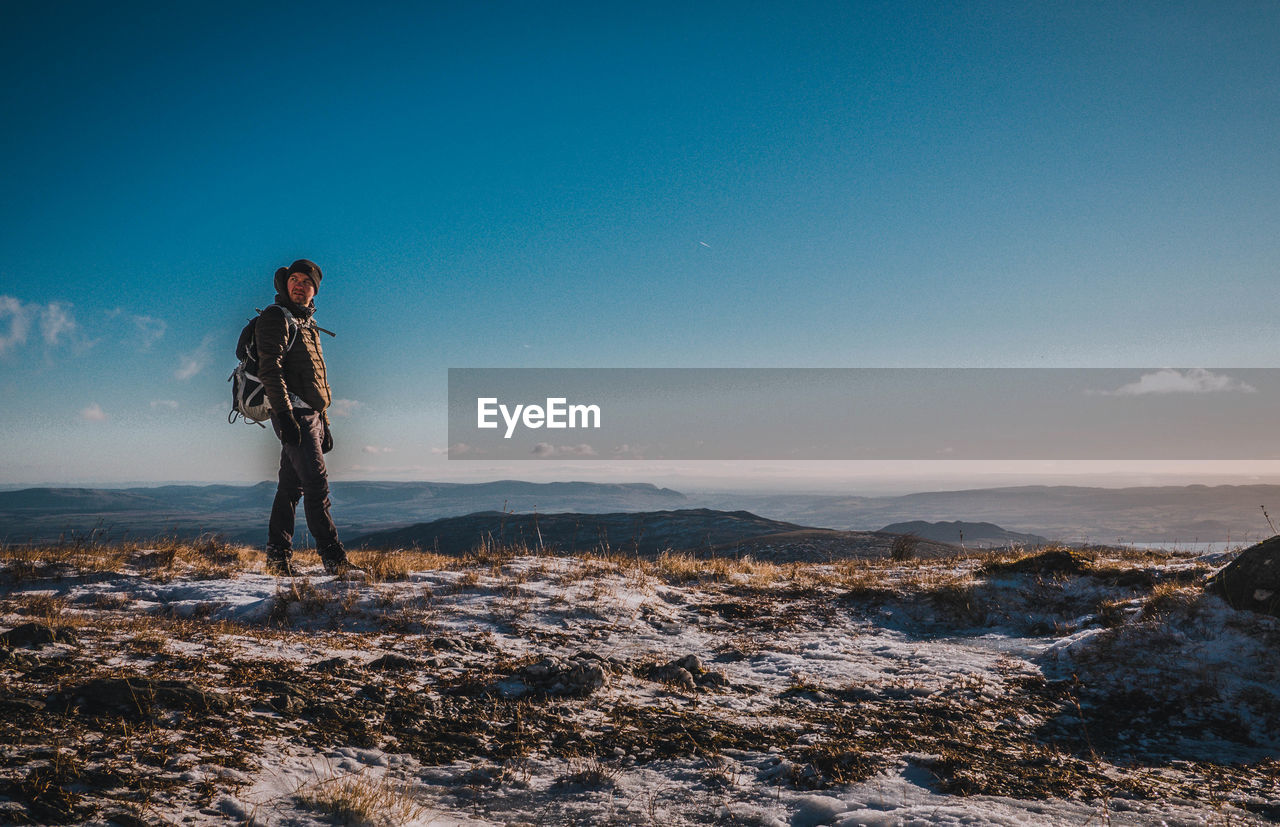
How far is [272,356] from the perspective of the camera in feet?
21.0

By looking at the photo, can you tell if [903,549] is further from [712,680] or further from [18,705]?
[18,705]

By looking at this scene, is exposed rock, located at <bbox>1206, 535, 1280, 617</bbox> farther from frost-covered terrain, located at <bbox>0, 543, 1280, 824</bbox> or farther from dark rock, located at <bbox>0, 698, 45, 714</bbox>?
dark rock, located at <bbox>0, 698, 45, 714</bbox>

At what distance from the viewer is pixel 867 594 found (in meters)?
7.77

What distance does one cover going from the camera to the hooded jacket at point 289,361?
6418mm

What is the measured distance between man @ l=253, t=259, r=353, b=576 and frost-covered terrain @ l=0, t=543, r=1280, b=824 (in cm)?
51

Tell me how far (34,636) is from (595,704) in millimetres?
3431

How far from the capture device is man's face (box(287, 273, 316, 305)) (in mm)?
6891

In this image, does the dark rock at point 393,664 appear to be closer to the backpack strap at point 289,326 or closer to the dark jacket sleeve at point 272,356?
the dark jacket sleeve at point 272,356

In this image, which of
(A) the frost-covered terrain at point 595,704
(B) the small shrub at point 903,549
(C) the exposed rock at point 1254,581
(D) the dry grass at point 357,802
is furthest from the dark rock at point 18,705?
(B) the small shrub at point 903,549

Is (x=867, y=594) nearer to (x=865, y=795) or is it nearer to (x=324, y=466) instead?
(x=865, y=795)

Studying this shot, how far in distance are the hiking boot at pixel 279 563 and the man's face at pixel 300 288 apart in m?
2.92

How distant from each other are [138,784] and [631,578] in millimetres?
6295

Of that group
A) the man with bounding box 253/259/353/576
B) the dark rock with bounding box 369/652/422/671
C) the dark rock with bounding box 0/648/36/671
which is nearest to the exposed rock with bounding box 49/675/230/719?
the dark rock with bounding box 0/648/36/671

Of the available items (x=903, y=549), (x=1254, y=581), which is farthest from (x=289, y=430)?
(x=903, y=549)
